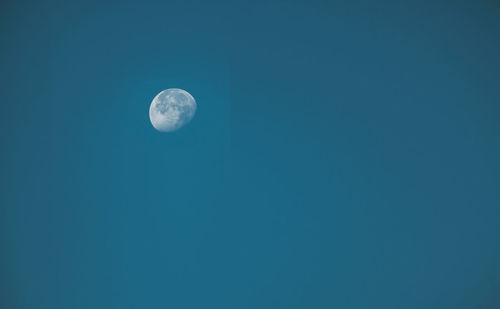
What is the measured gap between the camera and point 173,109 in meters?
2.83

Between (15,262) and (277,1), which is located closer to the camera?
(15,262)

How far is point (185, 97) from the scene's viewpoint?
2.91 m

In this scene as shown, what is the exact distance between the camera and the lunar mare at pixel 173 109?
2.85m

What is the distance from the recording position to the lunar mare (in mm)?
2850

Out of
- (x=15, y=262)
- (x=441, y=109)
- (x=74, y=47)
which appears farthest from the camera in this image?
(x=441, y=109)

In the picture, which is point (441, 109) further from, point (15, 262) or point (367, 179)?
point (15, 262)

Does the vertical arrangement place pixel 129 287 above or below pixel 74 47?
below

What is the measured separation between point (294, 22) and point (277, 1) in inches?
7.7

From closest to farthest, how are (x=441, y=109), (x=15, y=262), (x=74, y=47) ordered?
(x=15, y=262) < (x=74, y=47) < (x=441, y=109)

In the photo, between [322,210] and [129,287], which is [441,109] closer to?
[322,210]

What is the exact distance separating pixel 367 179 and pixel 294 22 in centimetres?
125

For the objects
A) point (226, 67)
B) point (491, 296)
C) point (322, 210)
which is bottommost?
point (491, 296)

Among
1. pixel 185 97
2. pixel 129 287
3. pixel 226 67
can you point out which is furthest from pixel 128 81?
pixel 129 287

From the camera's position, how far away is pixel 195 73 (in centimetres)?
292
